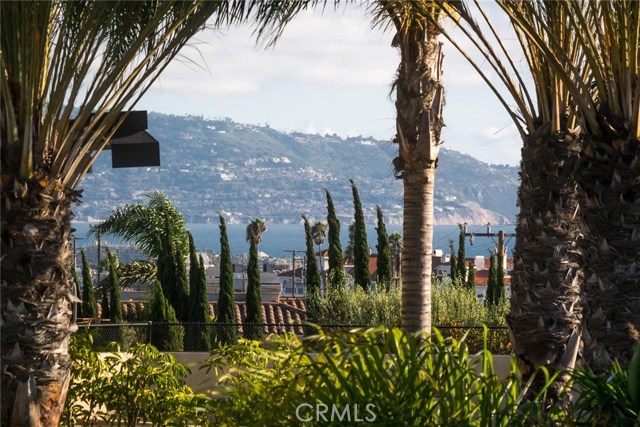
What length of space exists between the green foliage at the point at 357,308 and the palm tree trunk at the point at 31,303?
45.6 feet

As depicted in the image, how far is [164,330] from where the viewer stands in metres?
21.6

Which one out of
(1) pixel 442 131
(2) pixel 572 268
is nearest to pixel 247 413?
(2) pixel 572 268

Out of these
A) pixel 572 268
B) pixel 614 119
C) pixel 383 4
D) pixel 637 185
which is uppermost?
pixel 383 4

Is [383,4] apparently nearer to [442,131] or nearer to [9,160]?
[442,131]

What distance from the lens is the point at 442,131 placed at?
414 inches

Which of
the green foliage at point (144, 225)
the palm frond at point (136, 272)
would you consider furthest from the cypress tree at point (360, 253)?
the palm frond at point (136, 272)

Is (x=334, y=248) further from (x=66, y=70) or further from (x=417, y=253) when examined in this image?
(x=66, y=70)

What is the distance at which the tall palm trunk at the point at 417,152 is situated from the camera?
10148 mm

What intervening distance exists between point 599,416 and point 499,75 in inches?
190

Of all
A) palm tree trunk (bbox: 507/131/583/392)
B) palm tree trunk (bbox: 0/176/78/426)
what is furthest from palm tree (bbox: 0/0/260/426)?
palm tree trunk (bbox: 507/131/583/392)

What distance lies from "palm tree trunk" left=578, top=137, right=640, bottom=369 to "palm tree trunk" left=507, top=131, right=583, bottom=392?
1942 mm

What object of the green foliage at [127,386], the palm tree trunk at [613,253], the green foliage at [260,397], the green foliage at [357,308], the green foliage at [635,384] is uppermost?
the palm tree trunk at [613,253]

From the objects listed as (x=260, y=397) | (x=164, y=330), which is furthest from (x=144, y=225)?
(x=260, y=397)

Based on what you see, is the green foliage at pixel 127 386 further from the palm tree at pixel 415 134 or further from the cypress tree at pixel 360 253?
Answer: the cypress tree at pixel 360 253
